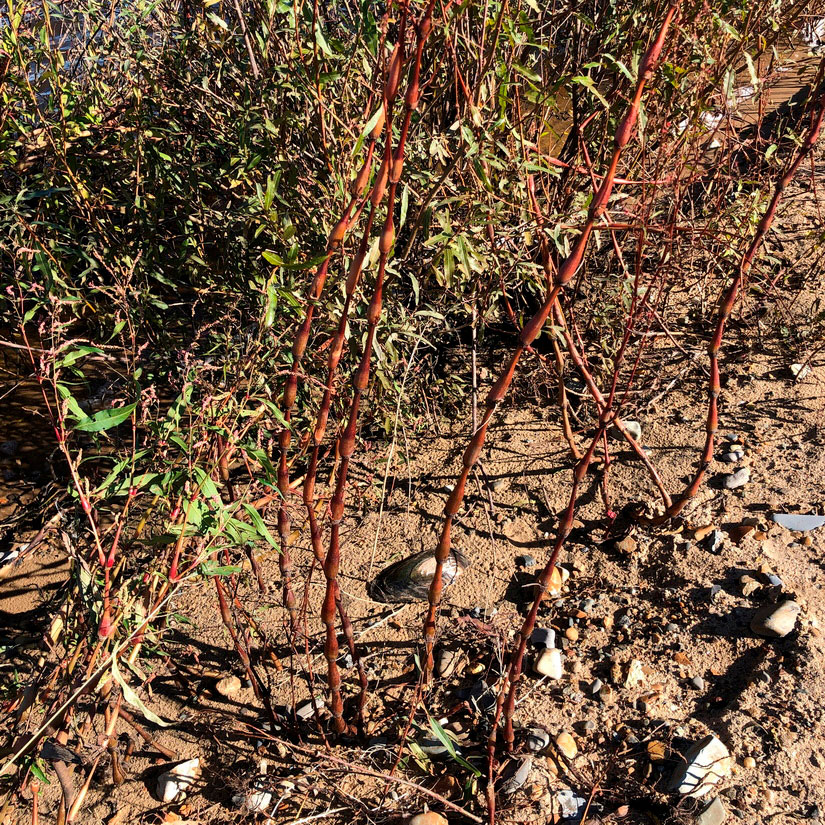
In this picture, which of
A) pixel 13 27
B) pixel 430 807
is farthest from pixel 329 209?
pixel 430 807

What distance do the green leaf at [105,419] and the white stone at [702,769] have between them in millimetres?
1500

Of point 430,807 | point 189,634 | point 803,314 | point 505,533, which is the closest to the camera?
point 430,807

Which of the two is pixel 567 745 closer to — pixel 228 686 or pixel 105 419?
pixel 228 686

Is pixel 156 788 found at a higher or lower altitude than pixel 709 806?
lower

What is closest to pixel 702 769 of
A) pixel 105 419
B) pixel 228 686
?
pixel 228 686

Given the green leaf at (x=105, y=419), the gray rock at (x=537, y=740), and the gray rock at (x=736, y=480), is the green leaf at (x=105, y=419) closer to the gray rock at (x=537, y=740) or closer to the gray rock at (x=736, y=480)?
the gray rock at (x=537, y=740)

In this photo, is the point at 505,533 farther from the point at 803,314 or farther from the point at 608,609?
the point at 803,314

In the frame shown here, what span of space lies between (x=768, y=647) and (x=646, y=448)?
2.76 ft

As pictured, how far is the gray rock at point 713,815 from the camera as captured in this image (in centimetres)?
176

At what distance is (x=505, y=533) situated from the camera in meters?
2.61

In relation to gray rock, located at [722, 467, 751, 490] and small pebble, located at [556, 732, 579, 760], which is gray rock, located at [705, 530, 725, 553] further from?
small pebble, located at [556, 732, 579, 760]

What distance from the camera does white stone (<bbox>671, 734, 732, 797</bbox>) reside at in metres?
1.81

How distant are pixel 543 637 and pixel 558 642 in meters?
0.07

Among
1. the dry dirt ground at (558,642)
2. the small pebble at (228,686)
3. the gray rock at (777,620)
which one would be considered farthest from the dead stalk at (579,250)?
the small pebble at (228,686)
